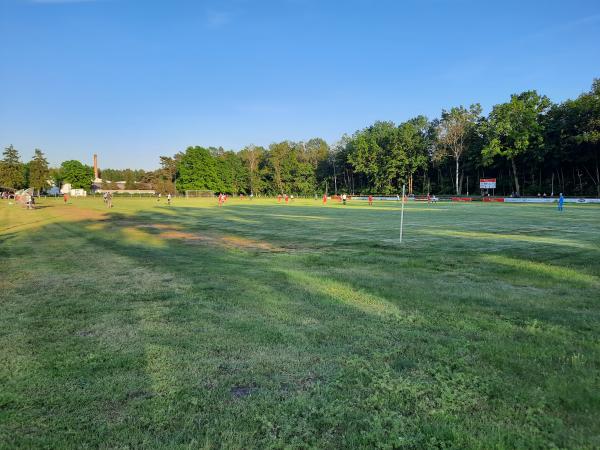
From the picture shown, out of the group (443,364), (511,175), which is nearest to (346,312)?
(443,364)

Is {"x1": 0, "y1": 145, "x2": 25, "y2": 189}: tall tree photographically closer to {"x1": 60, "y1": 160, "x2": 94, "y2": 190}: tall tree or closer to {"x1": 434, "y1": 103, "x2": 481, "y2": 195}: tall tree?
{"x1": 60, "y1": 160, "x2": 94, "y2": 190}: tall tree

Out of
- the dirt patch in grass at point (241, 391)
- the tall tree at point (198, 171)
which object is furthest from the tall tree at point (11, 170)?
the dirt patch in grass at point (241, 391)

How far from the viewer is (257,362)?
4535mm

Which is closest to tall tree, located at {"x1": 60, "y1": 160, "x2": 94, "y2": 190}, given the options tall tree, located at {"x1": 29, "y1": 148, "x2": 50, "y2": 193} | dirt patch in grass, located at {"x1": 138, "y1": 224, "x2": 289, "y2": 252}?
tall tree, located at {"x1": 29, "y1": 148, "x2": 50, "y2": 193}

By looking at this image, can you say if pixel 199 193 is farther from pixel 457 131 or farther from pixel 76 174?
pixel 457 131

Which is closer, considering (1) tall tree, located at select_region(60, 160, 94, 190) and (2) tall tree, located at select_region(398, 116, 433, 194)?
(2) tall tree, located at select_region(398, 116, 433, 194)

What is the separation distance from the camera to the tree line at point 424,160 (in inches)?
2854

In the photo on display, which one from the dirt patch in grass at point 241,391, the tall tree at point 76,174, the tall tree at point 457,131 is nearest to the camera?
the dirt patch in grass at point 241,391

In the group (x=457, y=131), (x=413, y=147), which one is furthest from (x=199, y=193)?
(x=457, y=131)

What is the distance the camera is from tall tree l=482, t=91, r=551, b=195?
7531 centimetres

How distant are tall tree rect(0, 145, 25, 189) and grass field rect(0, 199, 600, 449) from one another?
4950 inches

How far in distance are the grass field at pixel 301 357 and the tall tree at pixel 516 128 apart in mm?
75632

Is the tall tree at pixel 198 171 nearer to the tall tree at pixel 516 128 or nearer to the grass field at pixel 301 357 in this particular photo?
the tall tree at pixel 516 128

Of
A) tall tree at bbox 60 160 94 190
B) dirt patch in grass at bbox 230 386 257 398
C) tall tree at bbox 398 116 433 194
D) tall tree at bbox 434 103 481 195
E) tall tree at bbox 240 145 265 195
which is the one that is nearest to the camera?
dirt patch in grass at bbox 230 386 257 398
